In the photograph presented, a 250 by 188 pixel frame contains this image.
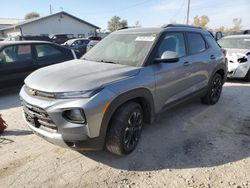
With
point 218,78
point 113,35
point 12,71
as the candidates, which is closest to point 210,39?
point 218,78

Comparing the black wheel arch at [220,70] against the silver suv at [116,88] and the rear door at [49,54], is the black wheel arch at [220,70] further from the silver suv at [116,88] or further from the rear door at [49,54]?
the rear door at [49,54]

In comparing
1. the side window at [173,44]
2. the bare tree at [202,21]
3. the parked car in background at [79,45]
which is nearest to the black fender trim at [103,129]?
the side window at [173,44]

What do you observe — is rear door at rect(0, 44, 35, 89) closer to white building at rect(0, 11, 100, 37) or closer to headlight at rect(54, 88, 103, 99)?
headlight at rect(54, 88, 103, 99)

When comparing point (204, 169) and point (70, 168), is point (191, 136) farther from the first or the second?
point (70, 168)

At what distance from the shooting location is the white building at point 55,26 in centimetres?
3291

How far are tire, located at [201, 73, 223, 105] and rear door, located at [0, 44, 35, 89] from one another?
483 cm

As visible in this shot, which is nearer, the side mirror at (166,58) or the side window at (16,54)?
the side mirror at (166,58)

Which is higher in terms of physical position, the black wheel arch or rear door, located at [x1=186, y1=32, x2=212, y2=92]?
rear door, located at [x1=186, y1=32, x2=212, y2=92]

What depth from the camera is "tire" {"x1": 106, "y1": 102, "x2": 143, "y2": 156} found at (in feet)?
10.2

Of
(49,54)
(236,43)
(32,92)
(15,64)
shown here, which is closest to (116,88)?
(32,92)

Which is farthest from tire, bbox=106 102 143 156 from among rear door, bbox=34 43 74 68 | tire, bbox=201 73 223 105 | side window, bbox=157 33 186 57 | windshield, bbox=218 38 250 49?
windshield, bbox=218 38 250 49

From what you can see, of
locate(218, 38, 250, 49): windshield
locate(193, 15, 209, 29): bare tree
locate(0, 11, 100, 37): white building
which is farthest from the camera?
locate(193, 15, 209, 29): bare tree

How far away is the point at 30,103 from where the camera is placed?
3.05m

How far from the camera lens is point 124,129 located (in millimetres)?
3176
